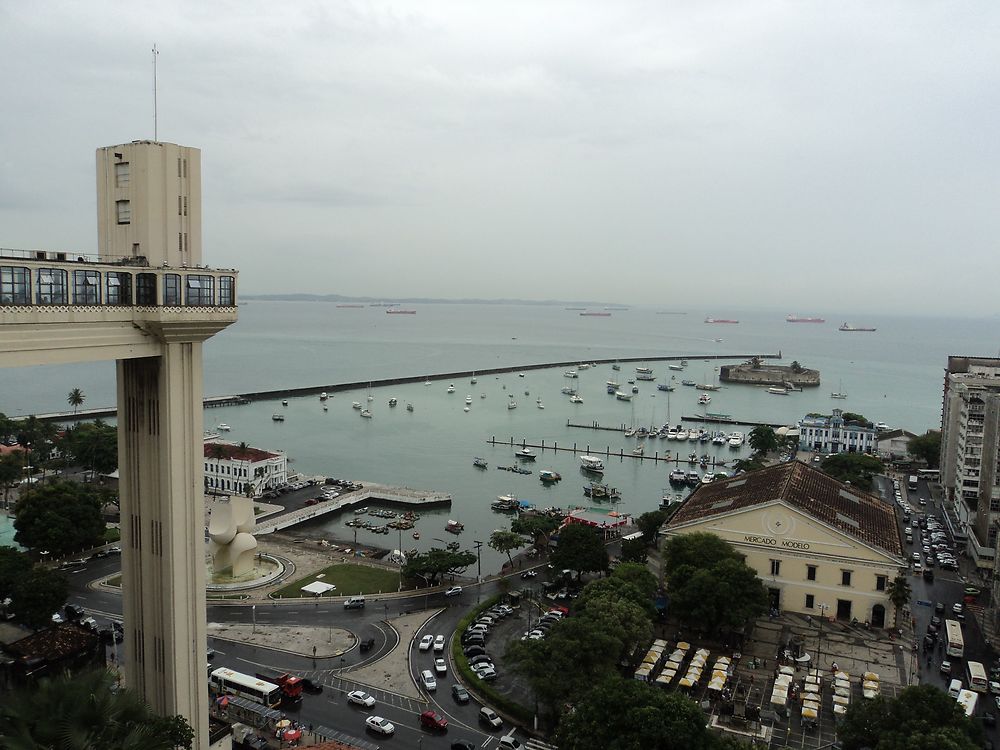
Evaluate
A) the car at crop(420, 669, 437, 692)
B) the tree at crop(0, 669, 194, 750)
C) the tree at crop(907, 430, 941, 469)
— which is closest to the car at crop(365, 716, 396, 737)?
the car at crop(420, 669, 437, 692)

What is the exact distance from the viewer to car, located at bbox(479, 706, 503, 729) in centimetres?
2095

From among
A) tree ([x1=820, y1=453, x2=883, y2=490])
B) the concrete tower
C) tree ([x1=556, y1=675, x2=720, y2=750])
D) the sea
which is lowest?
the sea

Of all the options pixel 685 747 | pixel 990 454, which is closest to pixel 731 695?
pixel 685 747

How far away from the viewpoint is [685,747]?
15.7m

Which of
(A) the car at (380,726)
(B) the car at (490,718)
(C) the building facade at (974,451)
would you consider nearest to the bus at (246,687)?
(A) the car at (380,726)

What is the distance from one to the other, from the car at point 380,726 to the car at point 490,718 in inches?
99.5

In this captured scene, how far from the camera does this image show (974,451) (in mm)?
43094

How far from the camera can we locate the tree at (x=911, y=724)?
15.4 metres

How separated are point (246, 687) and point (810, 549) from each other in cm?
2094

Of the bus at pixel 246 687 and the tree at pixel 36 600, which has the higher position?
the tree at pixel 36 600

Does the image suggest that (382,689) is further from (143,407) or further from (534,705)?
(143,407)

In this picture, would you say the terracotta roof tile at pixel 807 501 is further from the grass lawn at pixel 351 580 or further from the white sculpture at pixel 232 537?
the white sculpture at pixel 232 537

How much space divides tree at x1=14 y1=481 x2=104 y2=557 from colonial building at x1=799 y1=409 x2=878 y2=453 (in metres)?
56.8

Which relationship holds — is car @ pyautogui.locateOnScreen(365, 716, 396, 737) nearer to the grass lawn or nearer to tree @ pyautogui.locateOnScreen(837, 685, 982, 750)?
the grass lawn
